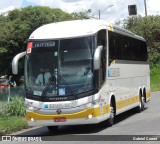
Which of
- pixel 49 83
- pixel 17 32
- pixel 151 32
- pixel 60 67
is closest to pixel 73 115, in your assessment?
pixel 49 83

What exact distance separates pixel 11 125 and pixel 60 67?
3.31 metres

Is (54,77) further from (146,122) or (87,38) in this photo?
(146,122)

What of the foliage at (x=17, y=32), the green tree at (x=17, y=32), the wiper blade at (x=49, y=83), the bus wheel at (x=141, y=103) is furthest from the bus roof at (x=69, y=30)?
the green tree at (x=17, y=32)

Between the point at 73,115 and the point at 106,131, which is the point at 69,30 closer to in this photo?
the point at 73,115

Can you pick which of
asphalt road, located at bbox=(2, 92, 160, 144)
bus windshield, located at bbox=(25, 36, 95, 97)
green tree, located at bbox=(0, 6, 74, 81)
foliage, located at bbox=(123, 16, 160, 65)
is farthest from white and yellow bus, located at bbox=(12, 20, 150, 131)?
foliage, located at bbox=(123, 16, 160, 65)

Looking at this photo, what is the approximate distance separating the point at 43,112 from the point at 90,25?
3.22 m

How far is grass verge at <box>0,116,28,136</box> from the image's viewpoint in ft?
51.6

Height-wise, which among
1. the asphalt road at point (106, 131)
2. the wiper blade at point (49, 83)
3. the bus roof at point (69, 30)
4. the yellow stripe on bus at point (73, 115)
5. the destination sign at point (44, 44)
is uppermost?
the bus roof at point (69, 30)

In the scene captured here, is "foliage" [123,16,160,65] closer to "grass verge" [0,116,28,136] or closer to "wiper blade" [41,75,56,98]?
"grass verge" [0,116,28,136]

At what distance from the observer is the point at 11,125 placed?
53.6 feet

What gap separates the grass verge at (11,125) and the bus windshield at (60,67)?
1.94 m

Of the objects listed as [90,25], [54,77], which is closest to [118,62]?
[90,25]

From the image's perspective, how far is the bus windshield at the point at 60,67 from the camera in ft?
46.8

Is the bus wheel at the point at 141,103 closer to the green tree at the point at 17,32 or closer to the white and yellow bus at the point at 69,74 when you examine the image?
the white and yellow bus at the point at 69,74
